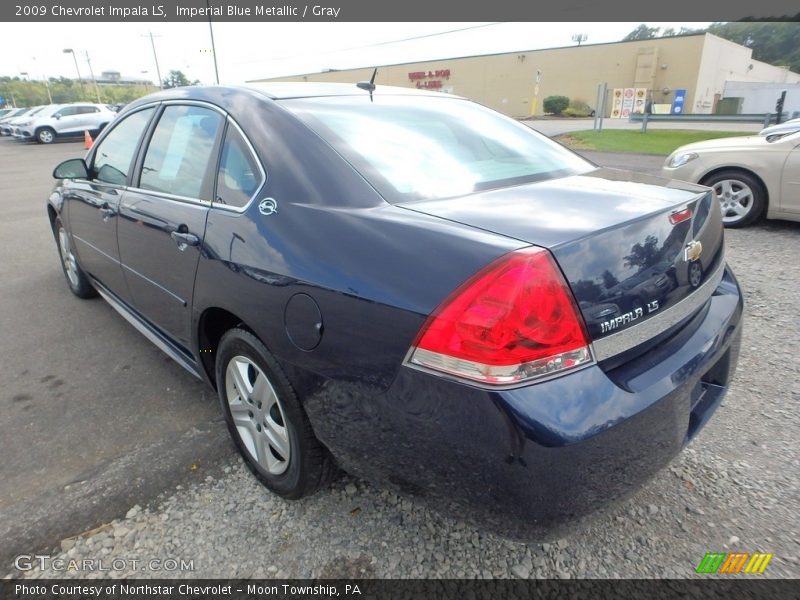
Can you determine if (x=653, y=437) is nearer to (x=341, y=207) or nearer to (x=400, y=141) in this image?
(x=341, y=207)

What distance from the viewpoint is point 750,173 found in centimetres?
586

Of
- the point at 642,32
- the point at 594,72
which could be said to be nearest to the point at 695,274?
the point at 594,72

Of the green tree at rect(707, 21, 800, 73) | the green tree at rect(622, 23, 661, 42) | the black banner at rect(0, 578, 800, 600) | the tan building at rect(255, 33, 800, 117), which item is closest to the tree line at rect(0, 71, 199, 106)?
the tan building at rect(255, 33, 800, 117)

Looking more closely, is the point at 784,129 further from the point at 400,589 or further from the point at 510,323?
the point at 400,589

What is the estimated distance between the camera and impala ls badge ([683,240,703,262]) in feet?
5.71

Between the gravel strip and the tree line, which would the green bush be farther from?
the tree line

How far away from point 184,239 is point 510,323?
1.64 m

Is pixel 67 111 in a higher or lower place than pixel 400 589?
higher

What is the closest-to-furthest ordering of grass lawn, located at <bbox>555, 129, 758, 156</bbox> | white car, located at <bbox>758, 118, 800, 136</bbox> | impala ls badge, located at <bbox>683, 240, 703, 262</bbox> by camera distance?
1. impala ls badge, located at <bbox>683, 240, 703, 262</bbox>
2. white car, located at <bbox>758, 118, 800, 136</bbox>
3. grass lawn, located at <bbox>555, 129, 758, 156</bbox>

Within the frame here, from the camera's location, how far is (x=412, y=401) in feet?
4.81

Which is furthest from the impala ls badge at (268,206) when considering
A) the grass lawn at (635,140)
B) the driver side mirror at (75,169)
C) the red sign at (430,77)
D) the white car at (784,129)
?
the red sign at (430,77)

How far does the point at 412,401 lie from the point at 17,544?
1.76 meters

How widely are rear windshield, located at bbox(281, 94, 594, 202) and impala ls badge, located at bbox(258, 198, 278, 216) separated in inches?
12.5

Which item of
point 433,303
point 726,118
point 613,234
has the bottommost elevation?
point 726,118
